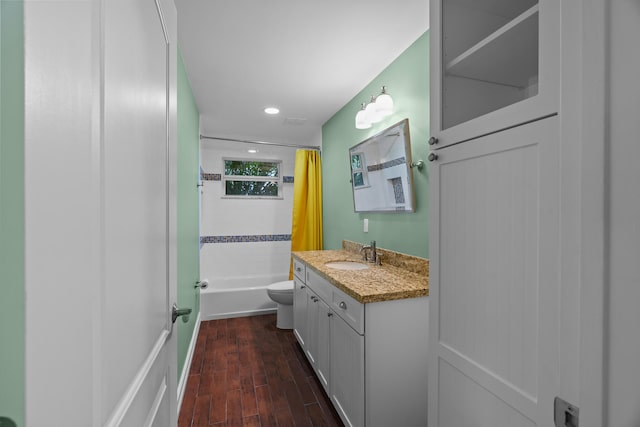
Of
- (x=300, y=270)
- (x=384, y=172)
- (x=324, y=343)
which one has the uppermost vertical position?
(x=384, y=172)

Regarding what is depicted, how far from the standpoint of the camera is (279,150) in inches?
167

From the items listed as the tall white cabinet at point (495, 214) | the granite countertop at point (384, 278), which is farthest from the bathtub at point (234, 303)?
the tall white cabinet at point (495, 214)

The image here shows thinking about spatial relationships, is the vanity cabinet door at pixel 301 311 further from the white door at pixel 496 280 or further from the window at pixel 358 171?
the white door at pixel 496 280

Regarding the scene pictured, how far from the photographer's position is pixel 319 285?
202 cm

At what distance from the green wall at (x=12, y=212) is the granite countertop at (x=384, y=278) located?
1.24 meters

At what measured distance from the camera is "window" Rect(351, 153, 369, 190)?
2.48 m

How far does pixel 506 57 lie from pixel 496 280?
68 cm

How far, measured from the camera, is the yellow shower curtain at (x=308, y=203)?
3654mm

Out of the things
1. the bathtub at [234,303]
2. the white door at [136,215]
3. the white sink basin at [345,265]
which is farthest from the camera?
the bathtub at [234,303]

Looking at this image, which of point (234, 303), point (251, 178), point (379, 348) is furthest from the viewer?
point (251, 178)

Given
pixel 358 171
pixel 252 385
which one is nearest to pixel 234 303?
pixel 252 385

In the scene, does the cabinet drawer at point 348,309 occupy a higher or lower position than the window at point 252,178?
lower

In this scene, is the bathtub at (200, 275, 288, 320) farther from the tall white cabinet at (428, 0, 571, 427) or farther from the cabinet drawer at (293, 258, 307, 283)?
the tall white cabinet at (428, 0, 571, 427)

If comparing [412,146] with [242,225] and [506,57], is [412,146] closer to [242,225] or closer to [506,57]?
[506,57]
